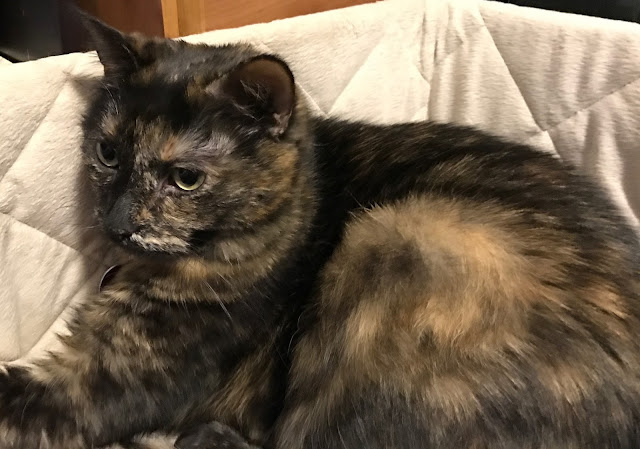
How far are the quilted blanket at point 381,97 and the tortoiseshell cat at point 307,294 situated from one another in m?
0.14

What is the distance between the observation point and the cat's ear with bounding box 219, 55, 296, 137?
0.97m

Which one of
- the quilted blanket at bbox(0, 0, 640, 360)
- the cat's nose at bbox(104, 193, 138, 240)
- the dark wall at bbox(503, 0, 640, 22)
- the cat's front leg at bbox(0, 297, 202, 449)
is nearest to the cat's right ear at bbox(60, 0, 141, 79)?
the quilted blanket at bbox(0, 0, 640, 360)

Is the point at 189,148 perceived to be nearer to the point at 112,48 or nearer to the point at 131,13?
the point at 112,48

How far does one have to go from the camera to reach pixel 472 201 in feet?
3.59

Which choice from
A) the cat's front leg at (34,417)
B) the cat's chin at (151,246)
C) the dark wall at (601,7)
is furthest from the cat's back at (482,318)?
the dark wall at (601,7)

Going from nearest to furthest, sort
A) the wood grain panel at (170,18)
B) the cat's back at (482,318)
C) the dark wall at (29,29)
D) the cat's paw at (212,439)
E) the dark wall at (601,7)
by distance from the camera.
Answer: the cat's back at (482,318) → the cat's paw at (212,439) → the wood grain panel at (170,18) → the dark wall at (29,29) → the dark wall at (601,7)

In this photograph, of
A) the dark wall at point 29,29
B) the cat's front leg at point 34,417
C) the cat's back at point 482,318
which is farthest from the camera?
the dark wall at point 29,29

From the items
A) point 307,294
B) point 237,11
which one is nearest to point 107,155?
point 307,294

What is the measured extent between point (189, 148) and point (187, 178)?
45mm

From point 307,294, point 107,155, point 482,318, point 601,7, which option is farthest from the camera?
point 601,7

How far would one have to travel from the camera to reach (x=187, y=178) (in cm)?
102

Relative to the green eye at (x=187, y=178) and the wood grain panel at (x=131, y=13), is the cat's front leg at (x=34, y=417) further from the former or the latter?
the wood grain panel at (x=131, y=13)

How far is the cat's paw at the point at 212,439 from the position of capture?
1133mm

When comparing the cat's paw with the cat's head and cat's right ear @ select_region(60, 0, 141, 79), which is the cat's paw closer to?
the cat's head
